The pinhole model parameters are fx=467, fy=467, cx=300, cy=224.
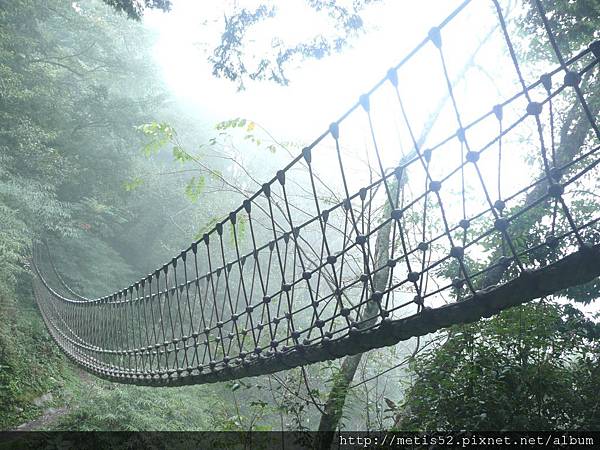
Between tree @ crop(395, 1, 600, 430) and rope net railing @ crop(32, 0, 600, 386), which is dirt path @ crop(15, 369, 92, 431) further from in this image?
tree @ crop(395, 1, 600, 430)

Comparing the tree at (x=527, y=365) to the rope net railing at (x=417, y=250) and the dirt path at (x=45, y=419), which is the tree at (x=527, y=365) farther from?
the dirt path at (x=45, y=419)

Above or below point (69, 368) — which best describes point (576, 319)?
below

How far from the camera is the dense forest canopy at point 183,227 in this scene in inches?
76.9

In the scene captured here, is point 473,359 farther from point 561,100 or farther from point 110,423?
point 110,423

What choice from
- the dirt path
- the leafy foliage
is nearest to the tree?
the leafy foliage

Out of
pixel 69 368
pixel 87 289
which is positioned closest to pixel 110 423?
pixel 69 368

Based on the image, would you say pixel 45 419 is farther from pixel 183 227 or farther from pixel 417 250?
pixel 183 227

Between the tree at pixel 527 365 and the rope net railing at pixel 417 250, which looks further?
the tree at pixel 527 365

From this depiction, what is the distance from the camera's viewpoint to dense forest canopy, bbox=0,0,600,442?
1.95 meters

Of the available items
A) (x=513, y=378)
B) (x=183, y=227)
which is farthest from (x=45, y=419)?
(x=183, y=227)

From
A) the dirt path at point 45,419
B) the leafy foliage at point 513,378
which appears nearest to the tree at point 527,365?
the leafy foliage at point 513,378

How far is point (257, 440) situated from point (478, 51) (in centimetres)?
326

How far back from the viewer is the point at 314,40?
2.72m

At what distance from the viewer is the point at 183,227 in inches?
367
